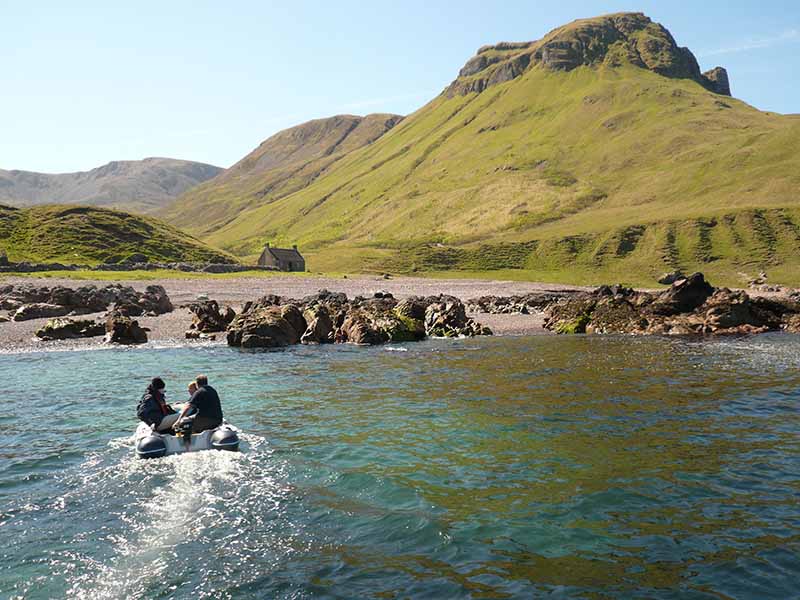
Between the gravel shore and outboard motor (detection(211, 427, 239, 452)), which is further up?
the gravel shore

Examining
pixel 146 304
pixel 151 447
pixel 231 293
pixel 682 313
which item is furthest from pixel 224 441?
pixel 231 293

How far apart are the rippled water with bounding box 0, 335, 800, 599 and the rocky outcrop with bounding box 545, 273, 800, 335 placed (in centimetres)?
2087

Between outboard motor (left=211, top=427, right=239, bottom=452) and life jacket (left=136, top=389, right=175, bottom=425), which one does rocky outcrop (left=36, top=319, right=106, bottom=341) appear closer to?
life jacket (left=136, top=389, right=175, bottom=425)

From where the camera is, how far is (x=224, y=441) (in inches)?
765

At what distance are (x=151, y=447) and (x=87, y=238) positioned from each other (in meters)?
144

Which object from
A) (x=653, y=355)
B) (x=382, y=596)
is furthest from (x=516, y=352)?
(x=382, y=596)

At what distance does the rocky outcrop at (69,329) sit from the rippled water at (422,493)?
69.2 ft

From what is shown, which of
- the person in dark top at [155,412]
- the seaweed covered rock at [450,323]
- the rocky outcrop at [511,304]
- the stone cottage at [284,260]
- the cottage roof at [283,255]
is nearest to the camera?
the person in dark top at [155,412]

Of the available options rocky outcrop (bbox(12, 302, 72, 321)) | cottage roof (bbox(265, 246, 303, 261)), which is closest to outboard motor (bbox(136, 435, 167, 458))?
rocky outcrop (bbox(12, 302, 72, 321))

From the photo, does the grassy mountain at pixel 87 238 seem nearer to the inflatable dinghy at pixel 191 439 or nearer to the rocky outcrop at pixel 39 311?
the rocky outcrop at pixel 39 311

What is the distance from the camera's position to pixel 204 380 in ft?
67.1

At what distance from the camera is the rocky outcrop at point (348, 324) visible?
4588cm

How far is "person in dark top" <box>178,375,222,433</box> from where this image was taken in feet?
65.2

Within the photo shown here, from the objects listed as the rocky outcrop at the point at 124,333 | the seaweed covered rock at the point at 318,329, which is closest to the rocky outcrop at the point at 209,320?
the rocky outcrop at the point at 124,333
